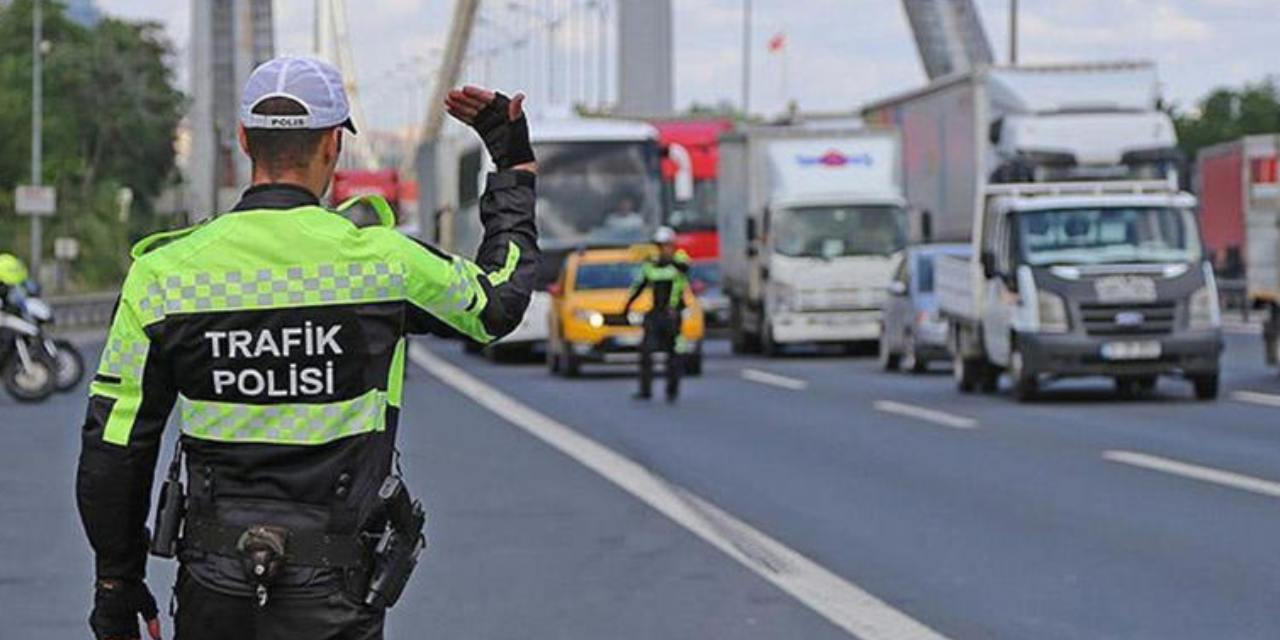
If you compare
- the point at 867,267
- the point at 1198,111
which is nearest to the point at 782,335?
the point at 867,267

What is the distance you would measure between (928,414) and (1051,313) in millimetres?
2001

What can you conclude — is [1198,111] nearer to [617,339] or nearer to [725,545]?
[617,339]

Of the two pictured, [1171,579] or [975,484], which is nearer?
[1171,579]

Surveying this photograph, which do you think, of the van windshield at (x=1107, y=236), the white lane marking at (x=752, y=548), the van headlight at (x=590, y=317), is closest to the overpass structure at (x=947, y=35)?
the van headlight at (x=590, y=317)

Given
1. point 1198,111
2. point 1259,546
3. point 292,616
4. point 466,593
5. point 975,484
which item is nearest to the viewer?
point 292,616

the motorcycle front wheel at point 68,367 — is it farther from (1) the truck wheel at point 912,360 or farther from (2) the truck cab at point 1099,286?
(1) the truck wheel at point 912,360

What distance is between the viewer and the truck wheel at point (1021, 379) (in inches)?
1073

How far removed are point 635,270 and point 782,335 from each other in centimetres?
506

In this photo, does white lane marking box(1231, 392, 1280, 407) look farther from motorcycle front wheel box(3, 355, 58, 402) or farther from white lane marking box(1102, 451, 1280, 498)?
motorcycle front wheel box(3, 355, 58, 402)

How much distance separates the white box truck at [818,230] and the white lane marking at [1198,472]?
818 inches

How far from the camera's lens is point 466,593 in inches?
476

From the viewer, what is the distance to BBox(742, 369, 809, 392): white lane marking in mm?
32213

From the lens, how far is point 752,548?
13812mm

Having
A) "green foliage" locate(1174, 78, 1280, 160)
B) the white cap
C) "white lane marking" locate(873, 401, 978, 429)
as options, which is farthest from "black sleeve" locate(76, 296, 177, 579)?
"green foliage" locate(1174, 78, 1280, 160)
